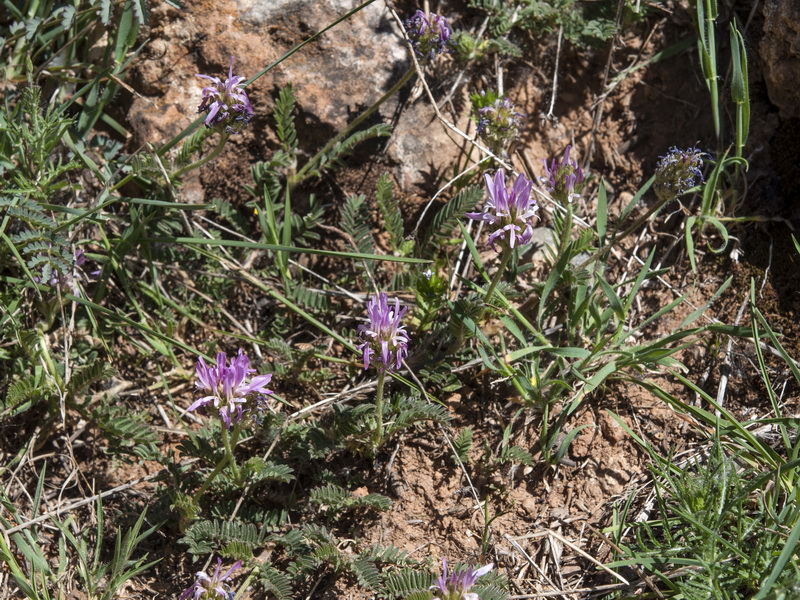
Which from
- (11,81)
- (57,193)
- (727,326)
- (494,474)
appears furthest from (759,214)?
(11,81)

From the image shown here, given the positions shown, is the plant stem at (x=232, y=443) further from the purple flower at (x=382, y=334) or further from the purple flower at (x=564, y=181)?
the purple flower at (x=564, y=181)

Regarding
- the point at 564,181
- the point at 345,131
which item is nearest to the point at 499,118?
the point at 564,181

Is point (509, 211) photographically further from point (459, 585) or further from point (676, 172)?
point (459, 585)

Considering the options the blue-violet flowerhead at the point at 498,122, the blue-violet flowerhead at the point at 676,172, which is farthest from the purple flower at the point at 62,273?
the blue-violet flowerhead at the point at 676,172

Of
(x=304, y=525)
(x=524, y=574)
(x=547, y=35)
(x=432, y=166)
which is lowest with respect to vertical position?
(x=524, y=574)

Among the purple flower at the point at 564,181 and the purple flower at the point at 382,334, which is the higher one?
the purple flower at the point at 564,181

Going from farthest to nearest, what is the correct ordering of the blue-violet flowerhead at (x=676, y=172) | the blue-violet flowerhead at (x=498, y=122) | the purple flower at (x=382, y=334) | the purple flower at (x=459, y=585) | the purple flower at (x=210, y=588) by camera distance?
the blue-violet flowerhead at (x=498, y=122), the blue-violet flowerhead at (x=676, y=172), the purple flower at (x=382, y=334), the purple flower at (x=210, y=588), the purple flower at (x=459, y=585)

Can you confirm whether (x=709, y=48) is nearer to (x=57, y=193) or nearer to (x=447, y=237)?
(x=447, y=237)
